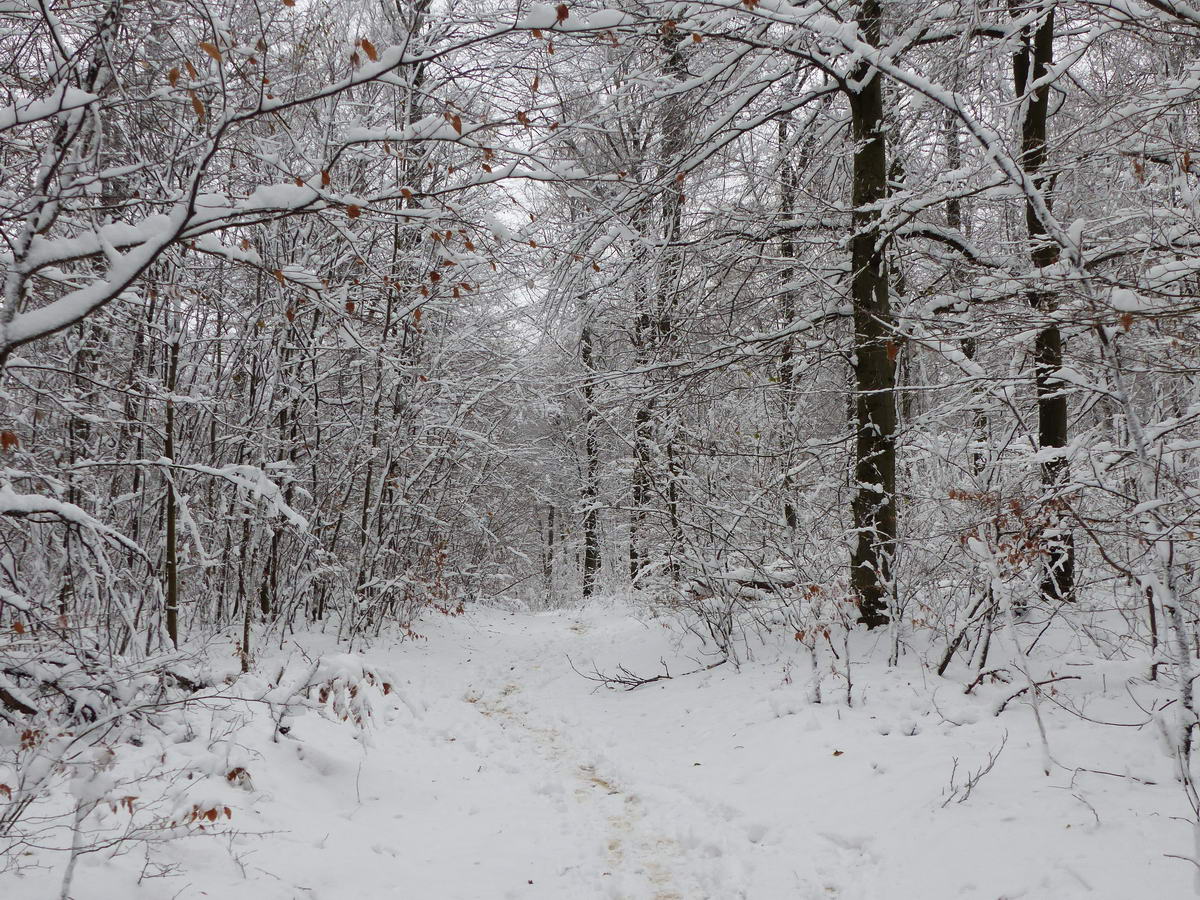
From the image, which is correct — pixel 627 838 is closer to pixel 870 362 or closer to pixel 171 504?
pixel 870 362

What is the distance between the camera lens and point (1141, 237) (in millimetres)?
3484

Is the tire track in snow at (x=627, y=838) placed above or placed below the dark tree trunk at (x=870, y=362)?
below

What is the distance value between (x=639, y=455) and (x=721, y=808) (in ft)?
12.5

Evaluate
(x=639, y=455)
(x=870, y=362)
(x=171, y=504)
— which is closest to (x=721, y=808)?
(x=639, y=455)

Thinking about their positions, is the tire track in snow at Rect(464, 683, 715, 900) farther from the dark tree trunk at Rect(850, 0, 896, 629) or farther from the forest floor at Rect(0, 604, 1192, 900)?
the dark tree trunk at Rect(850, 0, 896, 629)

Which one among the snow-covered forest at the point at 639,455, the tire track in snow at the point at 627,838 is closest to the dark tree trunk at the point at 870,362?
the snow-covered forest at the point at 639,455

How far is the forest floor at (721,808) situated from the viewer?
2.99 meters

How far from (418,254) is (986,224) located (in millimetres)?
7663

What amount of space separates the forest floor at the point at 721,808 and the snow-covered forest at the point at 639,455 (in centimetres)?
3

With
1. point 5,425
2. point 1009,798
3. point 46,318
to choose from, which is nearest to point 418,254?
point 5,425

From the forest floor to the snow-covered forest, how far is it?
3 centimetres

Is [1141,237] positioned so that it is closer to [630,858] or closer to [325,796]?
[630,858]

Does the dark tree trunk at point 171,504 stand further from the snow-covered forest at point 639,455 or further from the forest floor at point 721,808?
the forest floor at point 721,808

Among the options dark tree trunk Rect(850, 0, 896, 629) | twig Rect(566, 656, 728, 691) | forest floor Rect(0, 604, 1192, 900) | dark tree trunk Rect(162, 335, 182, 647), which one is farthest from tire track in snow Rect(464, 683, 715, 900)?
dark tree trunk Rect(162, 335, 182, 647)
